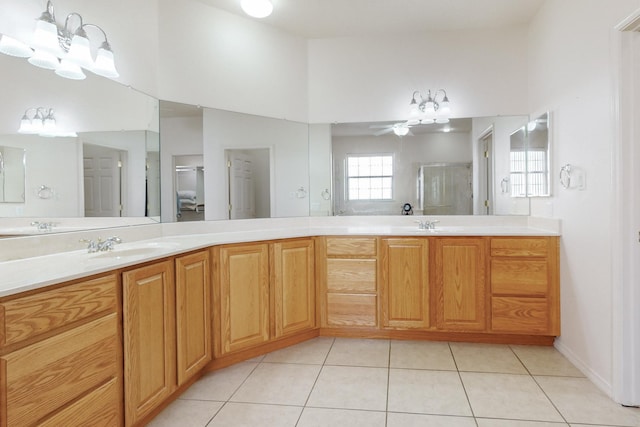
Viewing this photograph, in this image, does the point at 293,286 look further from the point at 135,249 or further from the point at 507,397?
the point at 507,397

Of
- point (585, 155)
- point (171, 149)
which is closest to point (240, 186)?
point (171, 149)

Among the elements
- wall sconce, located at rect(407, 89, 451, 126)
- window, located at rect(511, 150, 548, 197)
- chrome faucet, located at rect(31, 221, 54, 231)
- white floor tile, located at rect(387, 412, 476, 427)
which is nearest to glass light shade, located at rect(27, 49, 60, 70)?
chrome faucet, located at rect(31, 221, 54, 231)

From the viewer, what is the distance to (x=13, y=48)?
156 centimetres

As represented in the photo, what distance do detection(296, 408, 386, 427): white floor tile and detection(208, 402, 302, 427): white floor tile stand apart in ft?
0.18

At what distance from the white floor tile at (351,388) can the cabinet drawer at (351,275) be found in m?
0.62

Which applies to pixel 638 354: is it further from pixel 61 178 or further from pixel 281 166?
pixel 61 178

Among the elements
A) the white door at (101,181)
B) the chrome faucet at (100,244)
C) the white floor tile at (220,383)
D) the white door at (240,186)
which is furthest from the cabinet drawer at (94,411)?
the white door at (240,186)

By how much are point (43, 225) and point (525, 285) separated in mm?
2962

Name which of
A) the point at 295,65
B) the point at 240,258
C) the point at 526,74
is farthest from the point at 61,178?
the point at 526,74

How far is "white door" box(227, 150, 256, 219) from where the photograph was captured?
2.84 meters

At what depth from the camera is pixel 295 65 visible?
317 cm

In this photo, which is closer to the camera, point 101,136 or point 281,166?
point 101,136

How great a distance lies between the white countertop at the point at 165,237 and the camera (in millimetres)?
1343

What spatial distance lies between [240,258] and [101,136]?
42.6 inches
